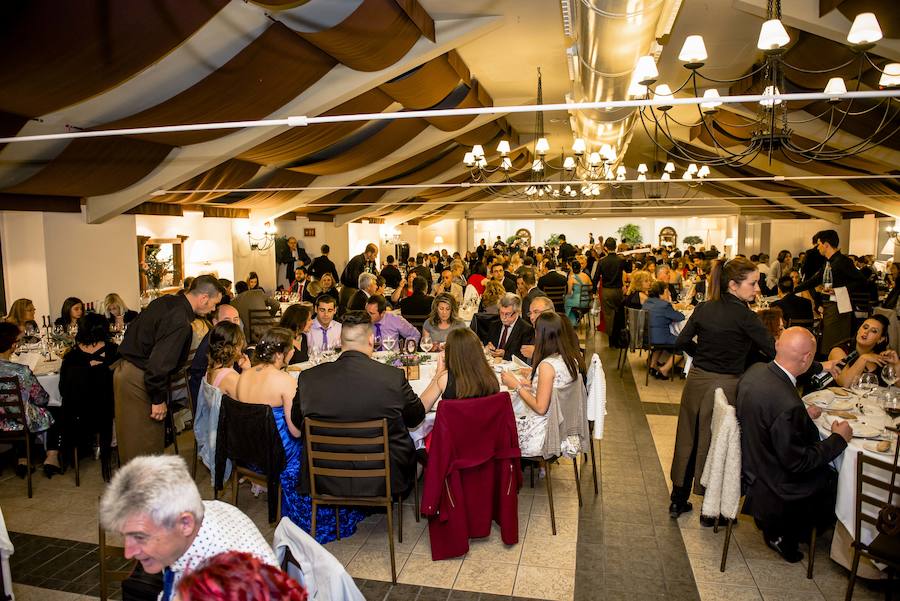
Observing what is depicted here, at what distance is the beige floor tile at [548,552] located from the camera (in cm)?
329

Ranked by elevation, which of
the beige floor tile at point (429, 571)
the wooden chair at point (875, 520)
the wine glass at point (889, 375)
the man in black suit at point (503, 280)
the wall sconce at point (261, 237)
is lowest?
the beige floor tile at point (429, 571)

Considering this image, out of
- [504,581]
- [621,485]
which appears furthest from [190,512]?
[621,485]

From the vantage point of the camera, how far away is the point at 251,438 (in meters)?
3.44

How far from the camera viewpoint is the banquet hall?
10.5 feet

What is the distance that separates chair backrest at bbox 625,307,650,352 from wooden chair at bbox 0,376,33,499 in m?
5.93

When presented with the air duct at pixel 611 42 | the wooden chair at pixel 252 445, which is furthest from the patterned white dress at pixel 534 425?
the air duct at pixel 611 42

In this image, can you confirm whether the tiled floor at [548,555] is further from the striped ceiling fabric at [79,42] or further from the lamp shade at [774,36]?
the striped ceiling fabric at [79,42]

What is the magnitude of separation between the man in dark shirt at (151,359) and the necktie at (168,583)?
8.32ft

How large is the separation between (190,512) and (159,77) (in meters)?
5.29

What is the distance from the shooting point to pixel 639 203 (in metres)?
20.8

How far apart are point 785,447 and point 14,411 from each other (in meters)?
4.80

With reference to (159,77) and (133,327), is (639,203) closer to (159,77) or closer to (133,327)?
(159,77)

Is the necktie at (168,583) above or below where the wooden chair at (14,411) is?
above

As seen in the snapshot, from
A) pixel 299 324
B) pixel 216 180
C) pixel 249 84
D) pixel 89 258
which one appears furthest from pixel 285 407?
pixel 216 180
